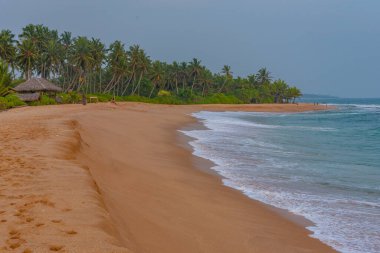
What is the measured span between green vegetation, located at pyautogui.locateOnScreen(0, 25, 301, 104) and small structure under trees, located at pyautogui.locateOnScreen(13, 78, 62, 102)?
1220mm

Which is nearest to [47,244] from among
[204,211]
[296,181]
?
[204,211]

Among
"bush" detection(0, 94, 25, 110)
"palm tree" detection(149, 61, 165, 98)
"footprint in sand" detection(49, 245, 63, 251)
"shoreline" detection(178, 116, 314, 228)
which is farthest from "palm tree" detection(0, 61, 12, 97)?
"palm tree" detection(149, 61, 165, 98)

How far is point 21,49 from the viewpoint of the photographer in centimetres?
5609

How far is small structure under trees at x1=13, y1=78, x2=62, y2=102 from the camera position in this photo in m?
43.2

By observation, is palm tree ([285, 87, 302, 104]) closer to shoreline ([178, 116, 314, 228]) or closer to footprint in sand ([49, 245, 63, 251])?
shoreline ([178, 116, 314, 228])

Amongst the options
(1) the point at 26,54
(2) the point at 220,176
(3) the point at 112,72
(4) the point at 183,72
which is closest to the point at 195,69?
(4) the point at 183,72

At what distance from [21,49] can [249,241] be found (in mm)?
58261

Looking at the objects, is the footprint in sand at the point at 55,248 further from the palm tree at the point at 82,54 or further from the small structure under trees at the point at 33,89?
the palm tree at the point at 82,54

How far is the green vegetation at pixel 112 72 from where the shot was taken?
2322 inches

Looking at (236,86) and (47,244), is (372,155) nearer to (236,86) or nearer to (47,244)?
(47,244)

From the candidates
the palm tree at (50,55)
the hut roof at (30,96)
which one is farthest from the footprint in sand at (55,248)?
the palm tree at (50,55)

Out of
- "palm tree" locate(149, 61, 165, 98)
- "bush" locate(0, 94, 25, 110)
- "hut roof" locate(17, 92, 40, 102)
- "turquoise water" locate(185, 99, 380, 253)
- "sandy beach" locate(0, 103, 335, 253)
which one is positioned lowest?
"turquoise water" locate(185, 99, 380, 253)

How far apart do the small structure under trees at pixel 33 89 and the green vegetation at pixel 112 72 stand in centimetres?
122

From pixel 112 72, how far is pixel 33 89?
95.2ft
